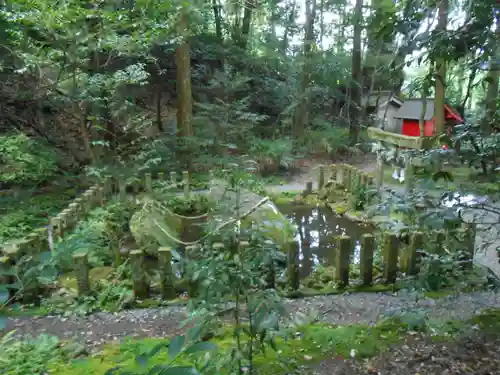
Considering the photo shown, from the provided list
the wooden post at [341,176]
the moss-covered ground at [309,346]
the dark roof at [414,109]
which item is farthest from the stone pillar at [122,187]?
the dark roof at [414,109]

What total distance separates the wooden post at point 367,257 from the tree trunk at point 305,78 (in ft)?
31.5

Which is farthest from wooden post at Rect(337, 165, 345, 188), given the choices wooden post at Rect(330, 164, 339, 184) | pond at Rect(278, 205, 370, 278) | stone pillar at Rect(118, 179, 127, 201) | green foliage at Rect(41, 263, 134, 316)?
green foliage at Rect(41, 263, 134, 316)

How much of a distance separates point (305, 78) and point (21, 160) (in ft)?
30.1

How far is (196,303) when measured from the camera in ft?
5.41

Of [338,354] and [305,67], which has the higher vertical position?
[305,67]

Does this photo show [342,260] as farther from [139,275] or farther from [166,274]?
[139,275]

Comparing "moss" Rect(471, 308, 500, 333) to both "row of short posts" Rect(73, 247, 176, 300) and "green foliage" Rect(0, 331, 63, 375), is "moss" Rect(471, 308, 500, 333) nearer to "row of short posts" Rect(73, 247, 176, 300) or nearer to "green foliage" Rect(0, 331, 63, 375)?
"row of short posts" Rect(73, 247, 176, 300)

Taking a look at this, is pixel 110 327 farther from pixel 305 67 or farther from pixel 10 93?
pixel 305 67

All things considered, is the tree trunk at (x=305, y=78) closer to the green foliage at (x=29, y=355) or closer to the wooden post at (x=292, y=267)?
the wooden post at (x=292, y=267)

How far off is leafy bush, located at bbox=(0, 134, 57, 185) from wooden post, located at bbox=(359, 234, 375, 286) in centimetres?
563

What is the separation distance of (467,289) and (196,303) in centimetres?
284

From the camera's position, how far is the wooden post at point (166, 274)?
3.46m

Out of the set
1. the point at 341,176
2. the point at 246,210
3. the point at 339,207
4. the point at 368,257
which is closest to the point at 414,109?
the point at 341,176

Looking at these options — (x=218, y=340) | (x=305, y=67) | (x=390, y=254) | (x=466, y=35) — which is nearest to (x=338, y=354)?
(x=218, y=340)
